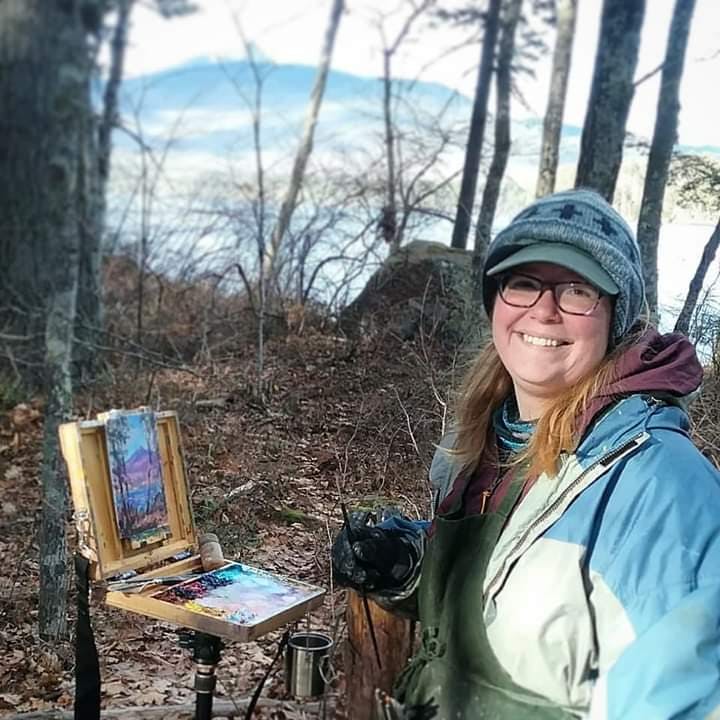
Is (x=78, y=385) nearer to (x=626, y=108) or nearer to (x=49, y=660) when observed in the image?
(x=49, y=660)

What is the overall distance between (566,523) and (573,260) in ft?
1.19

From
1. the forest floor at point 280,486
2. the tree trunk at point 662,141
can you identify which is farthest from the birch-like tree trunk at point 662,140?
the forest floor at point 280,486

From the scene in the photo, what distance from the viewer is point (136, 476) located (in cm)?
151

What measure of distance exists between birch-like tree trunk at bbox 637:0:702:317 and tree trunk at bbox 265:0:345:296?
1038mm

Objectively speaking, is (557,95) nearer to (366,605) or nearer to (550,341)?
(550,341)

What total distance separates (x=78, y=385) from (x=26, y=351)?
93cm

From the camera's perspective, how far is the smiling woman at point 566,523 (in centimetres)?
106

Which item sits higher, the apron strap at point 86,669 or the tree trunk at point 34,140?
the tree trunk at point 34,140

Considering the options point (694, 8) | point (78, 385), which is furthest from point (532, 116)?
point (78, 385)

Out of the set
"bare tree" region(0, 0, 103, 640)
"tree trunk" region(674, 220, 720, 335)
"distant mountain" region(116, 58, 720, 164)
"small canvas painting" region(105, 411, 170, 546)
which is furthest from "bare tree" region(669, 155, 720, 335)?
"bare tree" region(0, 0, 103, 640)

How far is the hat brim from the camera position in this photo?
1229 millimetres

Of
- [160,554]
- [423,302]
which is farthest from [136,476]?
[423,302]

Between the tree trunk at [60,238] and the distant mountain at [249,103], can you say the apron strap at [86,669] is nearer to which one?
the tree trunk at [60,238]

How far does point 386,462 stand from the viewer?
2166 millimetres
